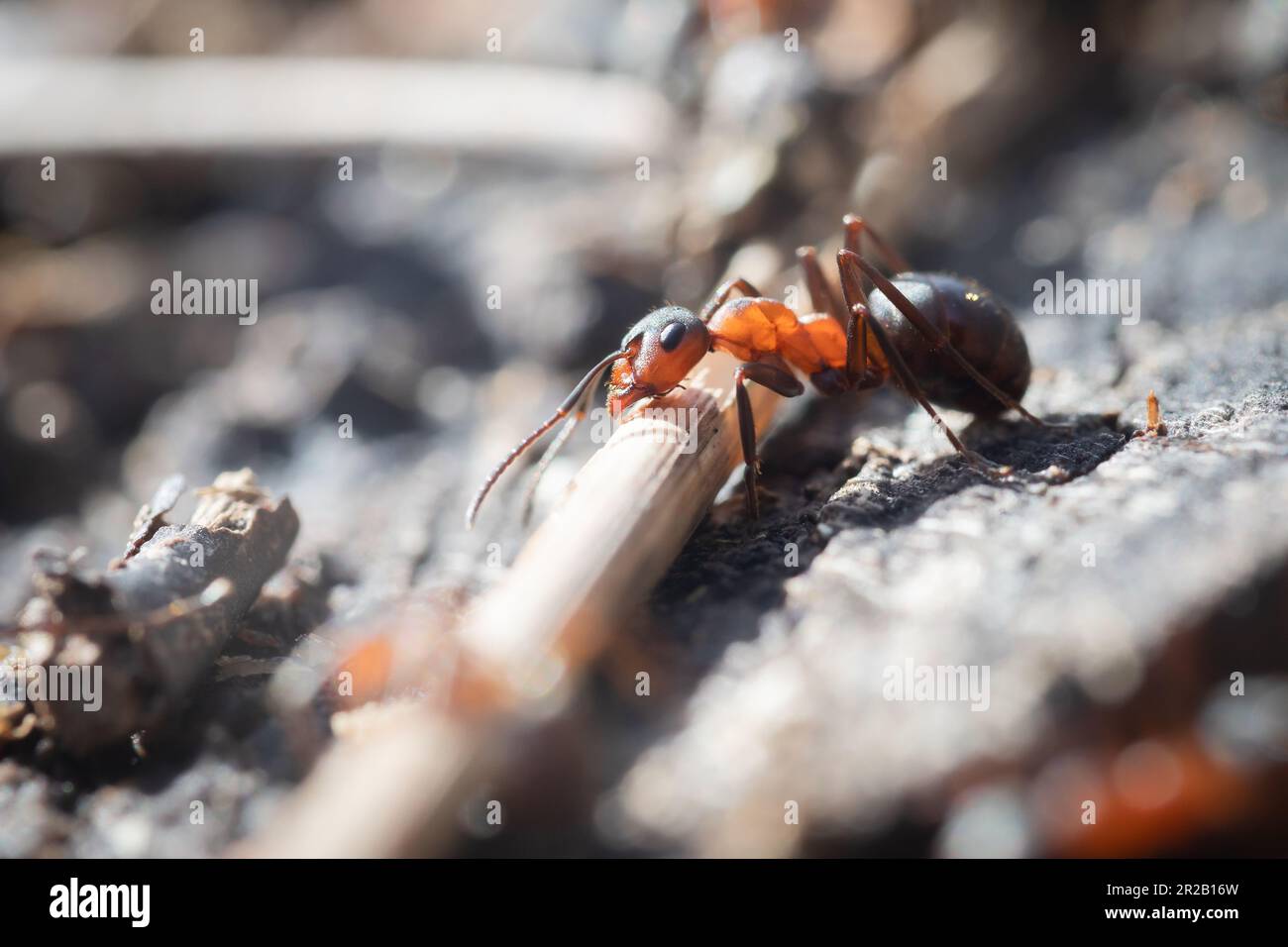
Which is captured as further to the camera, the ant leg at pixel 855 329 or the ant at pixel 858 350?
the ant leg at pixel 855 329

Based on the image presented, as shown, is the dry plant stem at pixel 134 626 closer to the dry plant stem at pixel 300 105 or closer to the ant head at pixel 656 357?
the ant head at pixel 656 357

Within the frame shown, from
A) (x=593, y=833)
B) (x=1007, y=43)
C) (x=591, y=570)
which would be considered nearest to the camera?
(x=593, y=833)

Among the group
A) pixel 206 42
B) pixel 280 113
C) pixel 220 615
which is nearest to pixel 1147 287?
pixel 220 615

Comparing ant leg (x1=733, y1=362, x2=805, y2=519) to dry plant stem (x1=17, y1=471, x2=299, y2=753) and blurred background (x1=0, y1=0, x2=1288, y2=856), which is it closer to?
blurred background (x1=0, y1=0, x2=1288, y2=856)

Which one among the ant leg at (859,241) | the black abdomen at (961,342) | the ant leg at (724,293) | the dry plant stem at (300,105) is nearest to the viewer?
the black abdomen at (961,342)

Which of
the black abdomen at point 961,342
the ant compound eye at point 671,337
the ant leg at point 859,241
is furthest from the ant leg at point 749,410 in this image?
the ant leg at point 859,241

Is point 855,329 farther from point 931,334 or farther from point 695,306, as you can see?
point 695,306

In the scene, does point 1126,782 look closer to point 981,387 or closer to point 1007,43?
point 981,387
